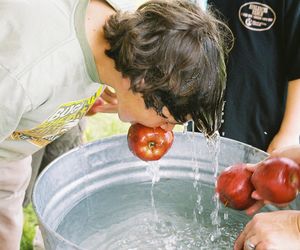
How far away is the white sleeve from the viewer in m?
1.14

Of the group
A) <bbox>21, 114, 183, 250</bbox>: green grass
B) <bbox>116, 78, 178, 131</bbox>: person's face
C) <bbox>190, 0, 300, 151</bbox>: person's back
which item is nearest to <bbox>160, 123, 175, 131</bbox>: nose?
<bbox>116, 78, 178, 131</bbox>: person's face

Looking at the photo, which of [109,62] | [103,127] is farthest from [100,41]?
[103,127]

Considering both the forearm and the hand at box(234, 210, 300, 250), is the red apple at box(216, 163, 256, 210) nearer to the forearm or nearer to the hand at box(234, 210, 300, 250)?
the hand at box(234, 210, 300, 250)

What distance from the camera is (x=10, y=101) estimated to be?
115 cm

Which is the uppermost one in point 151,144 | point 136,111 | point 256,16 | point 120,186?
point 256,16

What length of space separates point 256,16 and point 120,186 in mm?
767

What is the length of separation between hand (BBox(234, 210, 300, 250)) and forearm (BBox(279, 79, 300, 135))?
0.61 meters

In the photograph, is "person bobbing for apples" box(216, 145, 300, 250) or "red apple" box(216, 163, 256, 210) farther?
"red apple" box(216, 163, 256, 210)

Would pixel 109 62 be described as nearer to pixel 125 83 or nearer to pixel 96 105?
pixel 125 83

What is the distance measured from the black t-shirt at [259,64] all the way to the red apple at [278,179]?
0.49 meters

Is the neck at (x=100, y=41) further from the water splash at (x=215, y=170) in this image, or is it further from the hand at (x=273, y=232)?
the hand at (x=273, y=232)

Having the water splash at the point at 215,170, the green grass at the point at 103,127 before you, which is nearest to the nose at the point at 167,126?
the water splash at the point at 215,170

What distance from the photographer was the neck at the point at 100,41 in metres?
1.34

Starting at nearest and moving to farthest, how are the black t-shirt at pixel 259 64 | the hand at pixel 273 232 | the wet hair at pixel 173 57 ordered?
the hand at pixel 273 232, the wet hair at pixel 173 57, the black t-shirt at pixel 259 64
